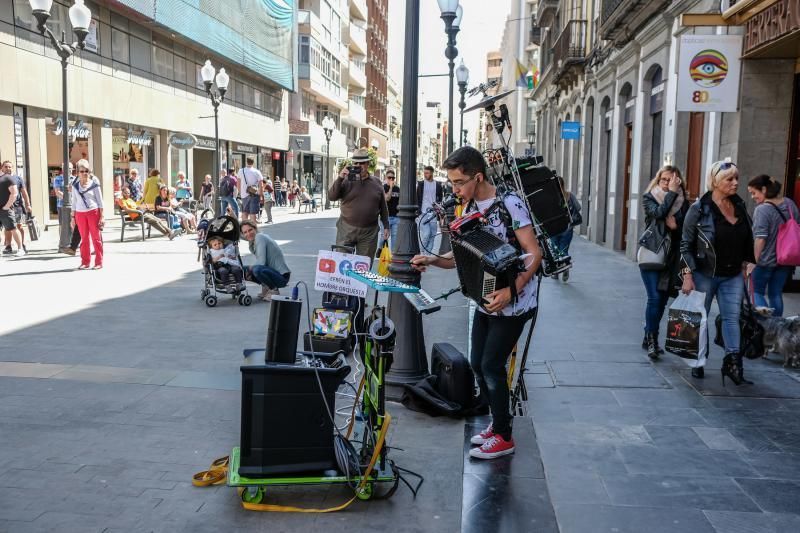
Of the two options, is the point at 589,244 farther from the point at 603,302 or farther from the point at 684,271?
the point at 684,271

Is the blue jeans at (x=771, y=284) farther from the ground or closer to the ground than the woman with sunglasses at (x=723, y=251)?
closer to the ground

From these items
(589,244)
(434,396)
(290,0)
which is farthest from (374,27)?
(434,396)

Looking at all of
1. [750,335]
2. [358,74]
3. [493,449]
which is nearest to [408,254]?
[493,449]

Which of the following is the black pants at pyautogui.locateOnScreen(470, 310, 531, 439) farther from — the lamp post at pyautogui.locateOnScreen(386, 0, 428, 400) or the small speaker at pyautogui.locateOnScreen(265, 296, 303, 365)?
the lamp post at pyautogui.locateOnScreen(386, 0, 428, 400)

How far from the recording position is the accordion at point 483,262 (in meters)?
3.76

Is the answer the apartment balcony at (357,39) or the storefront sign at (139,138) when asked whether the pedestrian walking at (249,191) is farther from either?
the apartment balcony at (357,39)

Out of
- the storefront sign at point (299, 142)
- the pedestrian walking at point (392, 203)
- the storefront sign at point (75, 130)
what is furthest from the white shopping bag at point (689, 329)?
the storefront sign at point (299, 142)

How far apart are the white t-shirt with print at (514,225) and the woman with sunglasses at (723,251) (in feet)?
8.09

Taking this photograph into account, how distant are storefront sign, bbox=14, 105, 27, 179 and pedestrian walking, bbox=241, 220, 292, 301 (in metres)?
12.8

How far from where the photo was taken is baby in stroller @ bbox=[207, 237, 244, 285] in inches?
377

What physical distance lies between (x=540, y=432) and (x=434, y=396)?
0.80 meters

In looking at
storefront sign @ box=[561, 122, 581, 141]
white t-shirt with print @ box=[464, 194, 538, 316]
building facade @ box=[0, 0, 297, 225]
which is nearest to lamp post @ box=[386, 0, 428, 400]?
white t-shirt with print @ box=[464, 194, 538, 316]

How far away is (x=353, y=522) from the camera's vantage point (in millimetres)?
3576

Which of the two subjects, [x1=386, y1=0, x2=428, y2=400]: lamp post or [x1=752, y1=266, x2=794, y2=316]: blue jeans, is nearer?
[x1=386, y1=0, x2=428, y2=400]: lamp post
